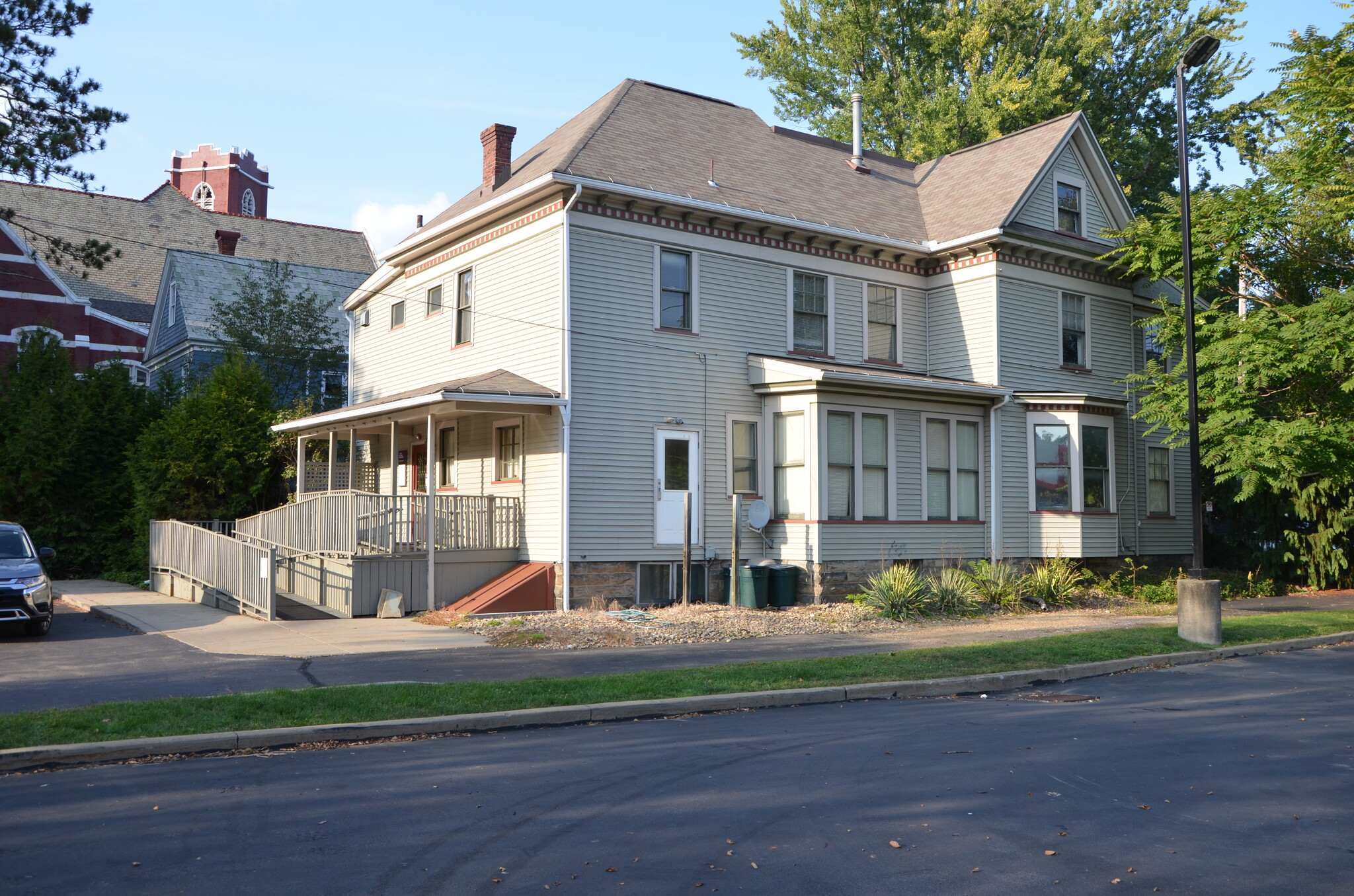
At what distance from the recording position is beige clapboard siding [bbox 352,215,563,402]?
19.3 meters

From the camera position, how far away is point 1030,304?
2330cm

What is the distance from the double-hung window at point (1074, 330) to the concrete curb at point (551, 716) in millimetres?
11021

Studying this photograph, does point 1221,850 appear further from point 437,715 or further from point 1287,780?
point 437,715

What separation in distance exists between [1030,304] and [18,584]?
19103mm

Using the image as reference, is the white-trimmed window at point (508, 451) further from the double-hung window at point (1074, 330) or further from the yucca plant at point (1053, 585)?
the double-hung window at point (1074, 330)

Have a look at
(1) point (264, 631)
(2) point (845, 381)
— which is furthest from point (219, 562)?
(2) point (845, 381)

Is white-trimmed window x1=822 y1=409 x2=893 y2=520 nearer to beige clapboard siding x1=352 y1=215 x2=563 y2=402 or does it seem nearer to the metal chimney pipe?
beige clapboard siding x1=352 y1=215 x2=563 y2=402

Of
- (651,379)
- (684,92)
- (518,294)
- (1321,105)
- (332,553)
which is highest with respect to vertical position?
(684,92)

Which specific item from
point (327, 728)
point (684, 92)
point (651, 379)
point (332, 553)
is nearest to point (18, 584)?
point (332, 553)

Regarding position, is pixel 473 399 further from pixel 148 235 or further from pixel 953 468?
pixel 148 235

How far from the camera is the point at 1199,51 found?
50.1 feet

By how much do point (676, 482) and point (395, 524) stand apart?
5.01 metres

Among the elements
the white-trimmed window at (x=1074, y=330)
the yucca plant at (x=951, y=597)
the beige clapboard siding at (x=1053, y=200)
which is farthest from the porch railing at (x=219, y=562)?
the white-trimmed window at (x=1074, y=330)

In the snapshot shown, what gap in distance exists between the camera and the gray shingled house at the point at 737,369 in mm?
19031
